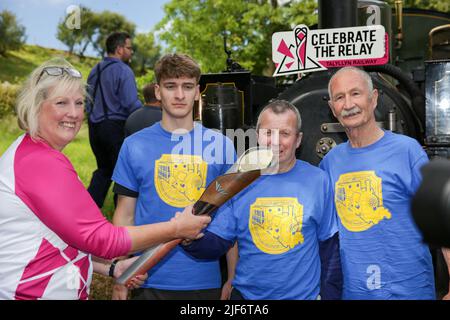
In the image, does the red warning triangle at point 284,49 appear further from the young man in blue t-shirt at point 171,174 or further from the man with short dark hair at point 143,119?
the man with short dark hair at point 143,119

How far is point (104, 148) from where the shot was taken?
18.6ft

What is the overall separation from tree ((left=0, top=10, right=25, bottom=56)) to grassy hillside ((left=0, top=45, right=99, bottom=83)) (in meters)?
0.34

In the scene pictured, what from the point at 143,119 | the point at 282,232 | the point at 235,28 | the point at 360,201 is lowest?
the point at 282,232

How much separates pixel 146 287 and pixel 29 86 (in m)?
1.12

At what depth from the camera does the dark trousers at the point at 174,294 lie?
2.58 metres

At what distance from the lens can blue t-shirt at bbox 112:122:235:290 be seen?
8.45ft

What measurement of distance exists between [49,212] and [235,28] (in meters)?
16.1

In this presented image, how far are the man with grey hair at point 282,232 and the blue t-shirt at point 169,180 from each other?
248 millimetres

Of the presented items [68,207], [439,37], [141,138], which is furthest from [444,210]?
[439,37]

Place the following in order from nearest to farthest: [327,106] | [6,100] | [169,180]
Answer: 1. [169,180]
2. [327,106]
3. [6,100]

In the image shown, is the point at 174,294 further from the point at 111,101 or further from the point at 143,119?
the point at 111,101

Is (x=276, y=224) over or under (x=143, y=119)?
under
